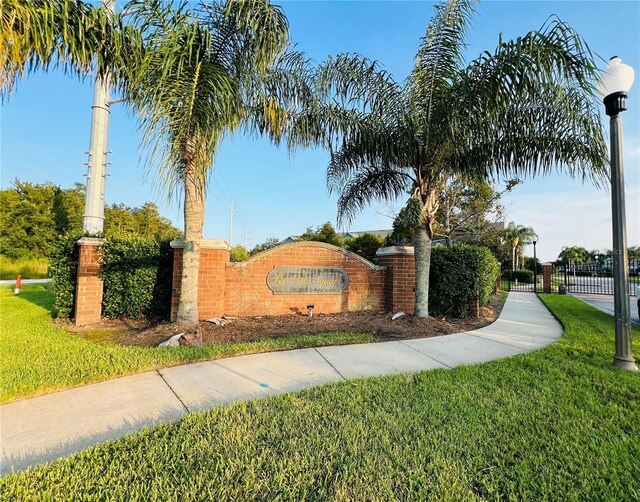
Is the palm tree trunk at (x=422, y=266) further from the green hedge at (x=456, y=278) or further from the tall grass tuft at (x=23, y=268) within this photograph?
the tall grass tuft at (x=23, y=268)

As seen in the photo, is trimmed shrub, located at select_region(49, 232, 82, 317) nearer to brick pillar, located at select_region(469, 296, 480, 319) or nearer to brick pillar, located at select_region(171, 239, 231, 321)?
brick pillar, located at select_region(171, 239, 231, 321)

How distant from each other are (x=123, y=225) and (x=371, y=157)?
3026cm

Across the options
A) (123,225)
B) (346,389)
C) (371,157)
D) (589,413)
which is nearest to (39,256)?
(123,225)

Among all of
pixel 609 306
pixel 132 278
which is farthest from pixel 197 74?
pixel 609 306

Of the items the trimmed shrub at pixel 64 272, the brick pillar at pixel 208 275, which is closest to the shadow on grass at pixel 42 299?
the trimmed shrub at pixel 64 272

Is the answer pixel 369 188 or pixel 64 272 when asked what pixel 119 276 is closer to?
pixel 64 272

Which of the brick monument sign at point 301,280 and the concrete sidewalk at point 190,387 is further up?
the brick monument sign at point 301,280

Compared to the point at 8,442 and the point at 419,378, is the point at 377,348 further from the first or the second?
the point at 8,442

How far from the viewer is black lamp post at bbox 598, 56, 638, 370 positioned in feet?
13.3

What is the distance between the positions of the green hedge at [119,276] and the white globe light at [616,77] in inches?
331

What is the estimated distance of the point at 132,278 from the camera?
6.78 metres

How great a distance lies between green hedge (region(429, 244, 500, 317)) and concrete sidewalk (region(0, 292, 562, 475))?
84.3 inches

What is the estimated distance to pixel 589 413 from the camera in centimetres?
275

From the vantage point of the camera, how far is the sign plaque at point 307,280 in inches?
288
